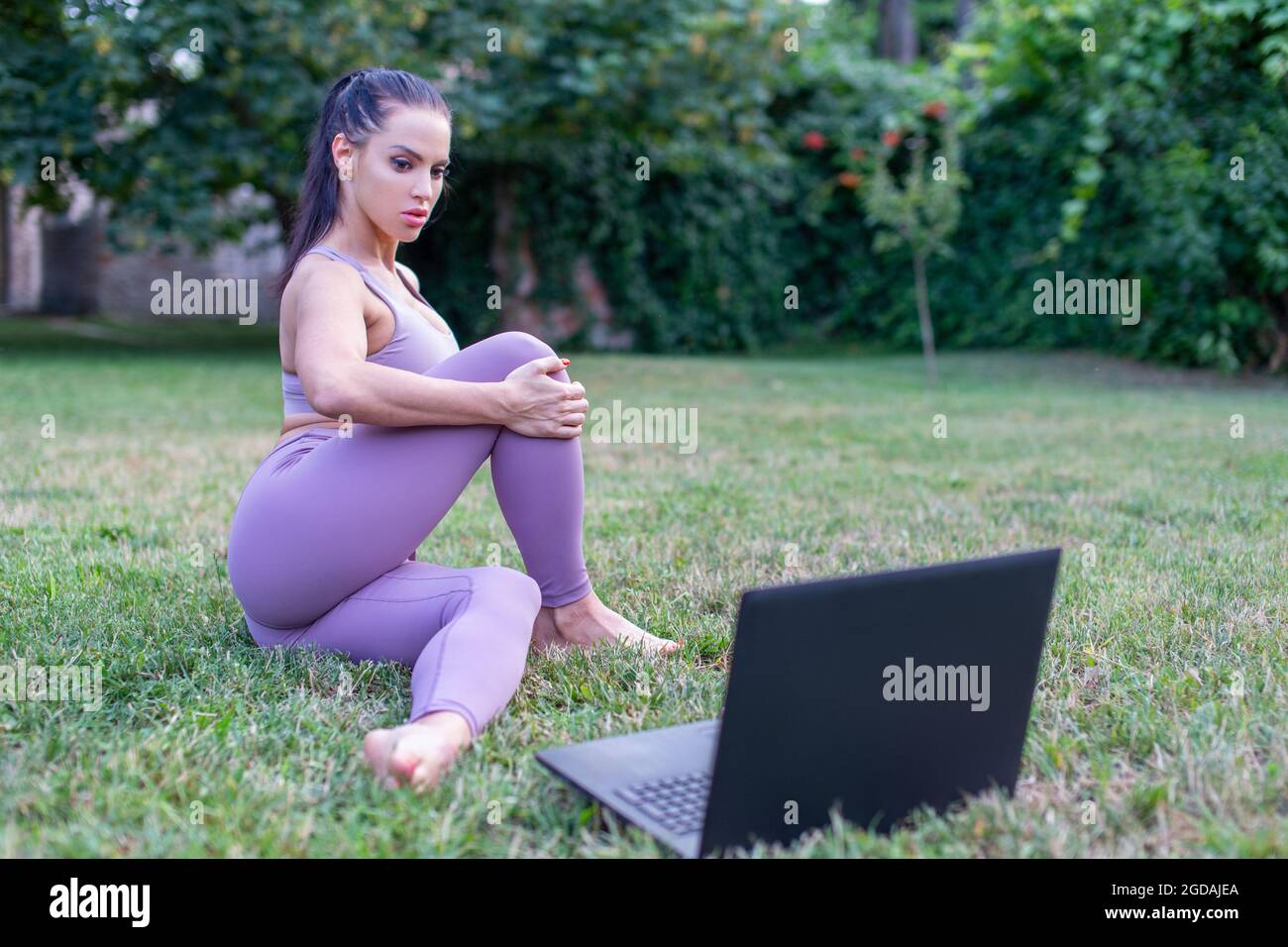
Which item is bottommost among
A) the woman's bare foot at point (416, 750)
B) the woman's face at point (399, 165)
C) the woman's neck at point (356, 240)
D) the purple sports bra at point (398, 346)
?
the woman's bare foot at point (416, 750)

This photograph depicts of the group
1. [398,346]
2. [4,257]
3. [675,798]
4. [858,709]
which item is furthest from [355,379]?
[4,257]

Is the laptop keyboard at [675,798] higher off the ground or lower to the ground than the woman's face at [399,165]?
lower

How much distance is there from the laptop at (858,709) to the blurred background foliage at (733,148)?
7.39m

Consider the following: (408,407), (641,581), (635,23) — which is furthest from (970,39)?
(408,407)

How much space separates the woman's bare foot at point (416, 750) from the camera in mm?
1635

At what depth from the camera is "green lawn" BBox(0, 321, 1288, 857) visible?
157 centimetres

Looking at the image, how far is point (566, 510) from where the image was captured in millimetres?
2209

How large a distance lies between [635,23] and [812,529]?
26.9ft

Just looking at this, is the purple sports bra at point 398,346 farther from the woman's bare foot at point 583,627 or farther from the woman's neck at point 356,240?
the woman's bare foot at point 583,627

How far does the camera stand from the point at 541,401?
2.09 m

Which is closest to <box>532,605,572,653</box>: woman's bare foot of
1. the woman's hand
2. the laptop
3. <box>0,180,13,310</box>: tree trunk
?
the woman's hand

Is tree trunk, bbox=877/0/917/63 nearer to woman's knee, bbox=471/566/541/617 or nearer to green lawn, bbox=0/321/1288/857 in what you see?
green lawn, bbox=0/321/1288/857

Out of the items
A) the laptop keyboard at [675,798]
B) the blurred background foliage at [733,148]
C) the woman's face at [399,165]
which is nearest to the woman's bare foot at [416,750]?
the laptop keyboard at [675,798]

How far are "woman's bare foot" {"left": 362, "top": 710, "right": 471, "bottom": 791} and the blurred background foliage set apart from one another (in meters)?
7.40
